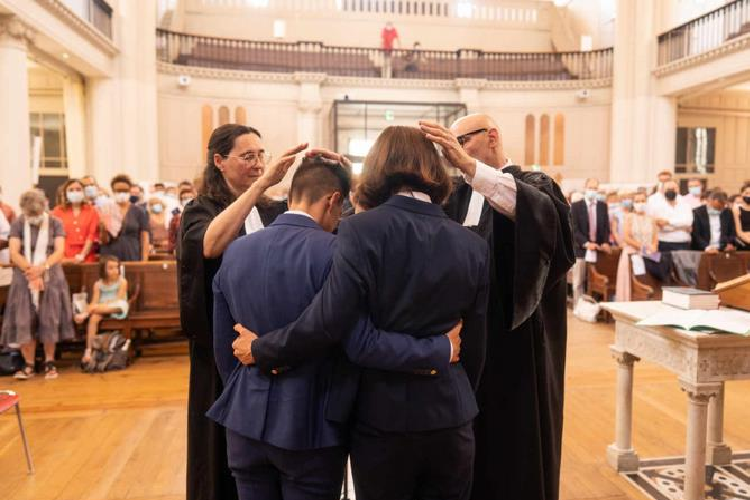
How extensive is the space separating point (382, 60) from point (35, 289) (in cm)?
1305

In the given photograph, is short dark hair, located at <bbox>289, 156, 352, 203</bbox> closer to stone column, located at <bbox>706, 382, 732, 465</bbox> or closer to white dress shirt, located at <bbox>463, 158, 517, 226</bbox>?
white dress shirt, located at <bbox>463, 158, 517, 226</bbox>

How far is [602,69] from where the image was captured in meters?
16.9

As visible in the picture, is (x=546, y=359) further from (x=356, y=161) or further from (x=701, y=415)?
(x=356, y=161)

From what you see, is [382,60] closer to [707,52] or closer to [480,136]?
[707,52]

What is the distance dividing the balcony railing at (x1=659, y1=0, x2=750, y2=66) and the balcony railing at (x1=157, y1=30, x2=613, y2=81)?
6.31ft

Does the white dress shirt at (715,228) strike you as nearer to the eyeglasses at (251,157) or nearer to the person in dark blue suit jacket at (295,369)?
the eyeglasses at (251,157)

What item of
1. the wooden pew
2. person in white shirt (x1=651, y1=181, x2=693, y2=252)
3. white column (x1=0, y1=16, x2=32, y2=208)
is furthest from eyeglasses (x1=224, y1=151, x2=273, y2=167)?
white column (x1=0, y1=16, x2=32, y2=208)

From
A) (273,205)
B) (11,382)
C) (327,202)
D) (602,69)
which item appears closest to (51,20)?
(11,382)

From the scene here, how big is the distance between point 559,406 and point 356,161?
44.3ft

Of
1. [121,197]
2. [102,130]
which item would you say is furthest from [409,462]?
[102,130]

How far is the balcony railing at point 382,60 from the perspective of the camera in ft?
52.7

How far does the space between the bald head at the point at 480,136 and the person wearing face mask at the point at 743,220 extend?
790 centimetres

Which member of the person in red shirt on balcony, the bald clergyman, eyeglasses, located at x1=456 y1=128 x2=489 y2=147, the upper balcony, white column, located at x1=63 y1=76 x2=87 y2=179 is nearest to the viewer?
the bald clergyman

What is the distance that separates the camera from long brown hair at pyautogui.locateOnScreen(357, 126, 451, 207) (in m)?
1.68
